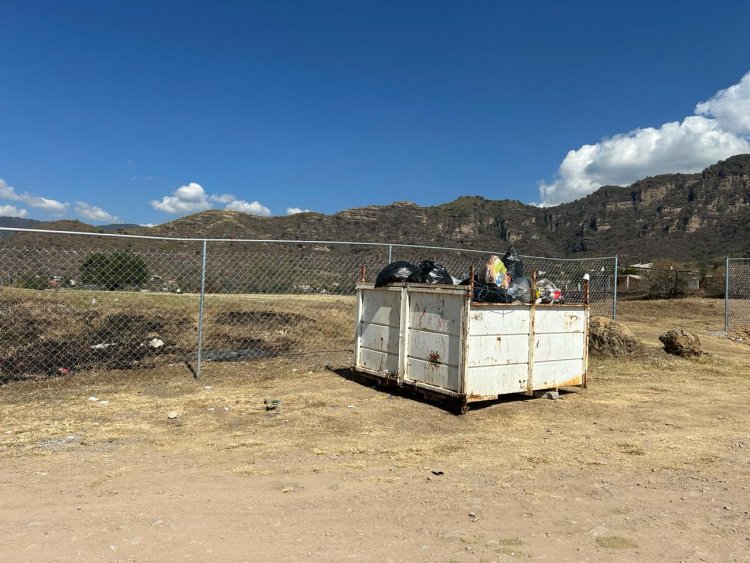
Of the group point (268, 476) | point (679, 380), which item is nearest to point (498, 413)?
point (268, 476)

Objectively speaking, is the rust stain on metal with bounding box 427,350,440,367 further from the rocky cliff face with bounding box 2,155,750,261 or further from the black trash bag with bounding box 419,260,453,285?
the rocky cliff face with bounding box 2,155,750,261

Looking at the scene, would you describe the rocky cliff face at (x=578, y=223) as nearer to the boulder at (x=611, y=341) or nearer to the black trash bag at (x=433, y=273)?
the boulder at (x=611, y=341)

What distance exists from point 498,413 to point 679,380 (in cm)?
406

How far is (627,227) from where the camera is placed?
7056 cm

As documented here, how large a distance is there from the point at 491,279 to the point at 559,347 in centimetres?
153

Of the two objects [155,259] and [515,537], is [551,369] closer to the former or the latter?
[515,537]

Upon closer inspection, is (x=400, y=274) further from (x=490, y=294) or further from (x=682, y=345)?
(x=682, y=345)

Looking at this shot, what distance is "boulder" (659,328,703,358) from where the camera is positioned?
32.1 feet

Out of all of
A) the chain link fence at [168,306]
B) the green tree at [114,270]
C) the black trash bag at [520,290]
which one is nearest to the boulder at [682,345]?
the chain link fence at [168,306]

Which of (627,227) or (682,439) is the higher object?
(627,227)

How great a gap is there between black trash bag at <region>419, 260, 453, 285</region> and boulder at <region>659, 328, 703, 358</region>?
18.5 feet

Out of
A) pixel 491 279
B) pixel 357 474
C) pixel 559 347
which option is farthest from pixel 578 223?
pixel 357 474

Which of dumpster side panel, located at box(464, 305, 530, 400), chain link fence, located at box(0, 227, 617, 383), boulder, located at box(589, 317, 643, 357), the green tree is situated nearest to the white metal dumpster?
dumpster side panel, located at box(464, 305, 530, 400)

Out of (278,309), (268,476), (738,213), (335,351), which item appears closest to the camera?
(268,476)
